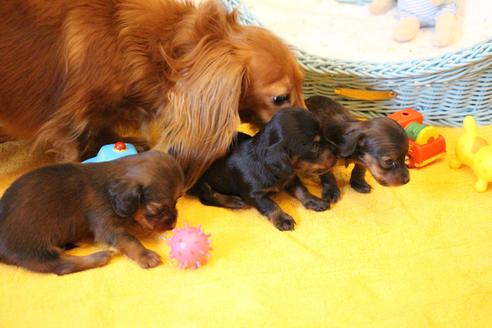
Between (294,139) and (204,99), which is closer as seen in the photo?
(294,139)

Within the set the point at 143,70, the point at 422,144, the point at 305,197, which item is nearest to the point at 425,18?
the point at 422,144

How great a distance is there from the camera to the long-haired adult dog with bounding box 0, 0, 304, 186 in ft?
6.35

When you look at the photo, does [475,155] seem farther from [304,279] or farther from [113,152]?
[113,152]

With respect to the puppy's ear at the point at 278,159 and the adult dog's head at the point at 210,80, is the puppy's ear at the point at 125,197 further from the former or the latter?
the puppy's ear at the point at 278,159

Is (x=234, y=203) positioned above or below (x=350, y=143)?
below

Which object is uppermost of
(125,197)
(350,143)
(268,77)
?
(268,77)

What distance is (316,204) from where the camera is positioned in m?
1.99

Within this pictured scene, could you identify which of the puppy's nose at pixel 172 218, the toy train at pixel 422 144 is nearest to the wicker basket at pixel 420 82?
the toy train at pixel 422 144

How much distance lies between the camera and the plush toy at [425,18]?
257cm

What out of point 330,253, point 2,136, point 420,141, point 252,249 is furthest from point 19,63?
point 420,141

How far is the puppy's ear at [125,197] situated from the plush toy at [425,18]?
1.71 m

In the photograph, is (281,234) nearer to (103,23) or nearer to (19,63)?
(103,23)

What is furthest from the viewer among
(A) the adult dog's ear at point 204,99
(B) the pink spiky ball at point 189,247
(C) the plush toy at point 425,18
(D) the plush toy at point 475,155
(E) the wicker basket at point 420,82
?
(C) the plush toy at point 425,18

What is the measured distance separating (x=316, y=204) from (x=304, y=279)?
15.5 inches
